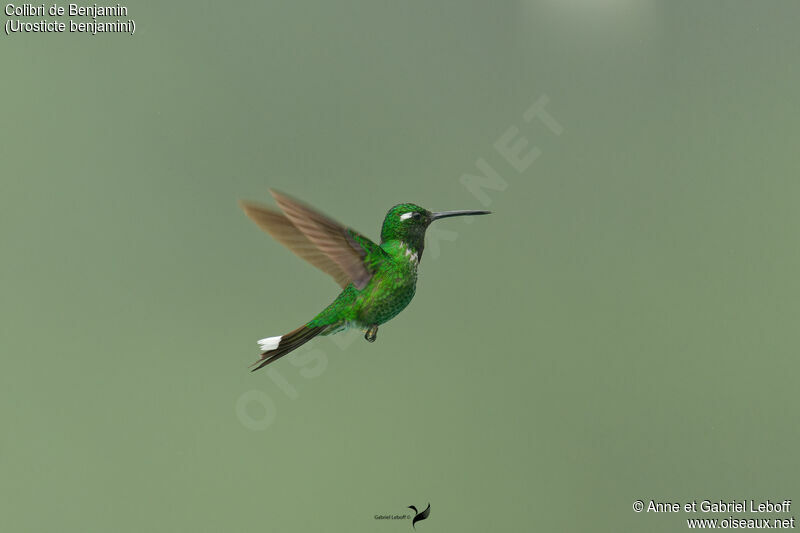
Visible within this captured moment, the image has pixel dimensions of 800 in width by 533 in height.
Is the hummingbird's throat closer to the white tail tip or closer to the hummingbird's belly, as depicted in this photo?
the hummingbird's belly

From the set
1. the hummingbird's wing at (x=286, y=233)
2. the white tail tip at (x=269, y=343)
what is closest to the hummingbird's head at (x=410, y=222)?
the hummingbird's wing at (x=286, y=233)

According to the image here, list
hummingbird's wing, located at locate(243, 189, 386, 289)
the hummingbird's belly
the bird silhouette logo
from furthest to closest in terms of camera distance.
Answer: the bird silhouette logo < the hummingbird's belly < hummingbird's wing, located at locate(243, 189, 386, 289)

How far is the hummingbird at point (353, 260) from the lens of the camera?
108cm

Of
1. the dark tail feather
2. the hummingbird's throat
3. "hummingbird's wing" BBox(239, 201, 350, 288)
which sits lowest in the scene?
the dark tail feather

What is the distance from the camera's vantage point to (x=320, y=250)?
111cm

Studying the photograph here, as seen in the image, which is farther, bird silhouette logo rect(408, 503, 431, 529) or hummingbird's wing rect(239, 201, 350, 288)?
bird silhouette logo rect(408, 503, 431, 529)

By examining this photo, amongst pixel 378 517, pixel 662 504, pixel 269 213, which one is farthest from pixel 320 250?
pixel 662 504

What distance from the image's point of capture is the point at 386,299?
1192 mm

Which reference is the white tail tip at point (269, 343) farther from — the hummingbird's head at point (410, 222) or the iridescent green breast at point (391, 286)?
the hummingbird's head at point (410, 222)

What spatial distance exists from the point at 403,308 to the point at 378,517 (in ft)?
2.11

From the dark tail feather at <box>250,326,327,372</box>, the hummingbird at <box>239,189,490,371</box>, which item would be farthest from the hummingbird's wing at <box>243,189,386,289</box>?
the dark tail feather at <box>250,326,327,372</box>

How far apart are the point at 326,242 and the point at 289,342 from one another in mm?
205

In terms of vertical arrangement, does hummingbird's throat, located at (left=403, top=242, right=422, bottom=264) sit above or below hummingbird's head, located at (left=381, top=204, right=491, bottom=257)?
below

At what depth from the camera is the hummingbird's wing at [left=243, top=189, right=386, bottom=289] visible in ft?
3.38
